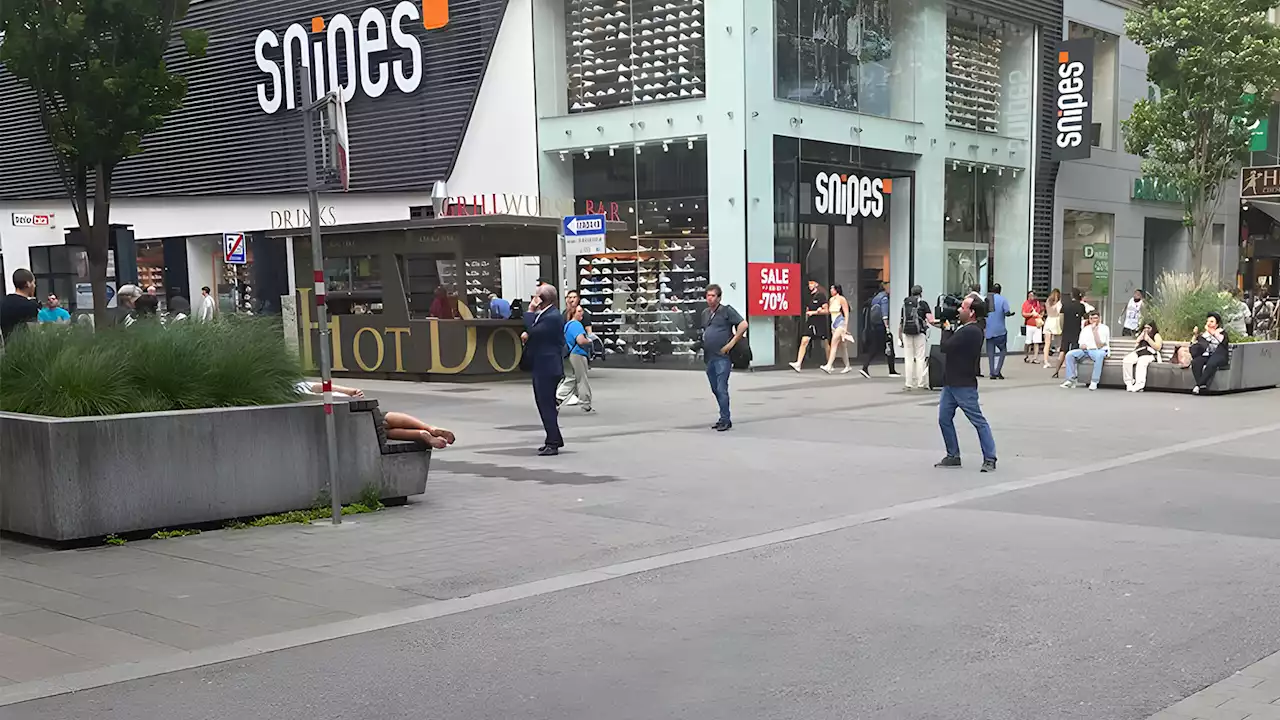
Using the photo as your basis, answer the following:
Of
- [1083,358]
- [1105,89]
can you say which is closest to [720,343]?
[1083,358]

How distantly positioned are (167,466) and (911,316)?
1363 centimetres

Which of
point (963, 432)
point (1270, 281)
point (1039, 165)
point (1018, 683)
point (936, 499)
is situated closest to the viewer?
point (1018, 683)

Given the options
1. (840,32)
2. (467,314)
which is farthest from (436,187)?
(840,32)

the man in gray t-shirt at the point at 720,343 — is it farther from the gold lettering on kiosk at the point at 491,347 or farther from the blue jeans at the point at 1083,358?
the blue jeans at the point at 1083,358

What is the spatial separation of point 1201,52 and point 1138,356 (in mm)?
11480

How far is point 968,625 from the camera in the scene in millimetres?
5484

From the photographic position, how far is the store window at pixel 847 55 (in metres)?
22.8

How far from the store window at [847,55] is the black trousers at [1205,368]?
962 centimetres

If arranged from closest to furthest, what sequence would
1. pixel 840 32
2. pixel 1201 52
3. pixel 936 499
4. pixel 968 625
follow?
1. pixel 968 625
2. pixel 936 499
3. pixel 840 32
4. pixel 1201 52

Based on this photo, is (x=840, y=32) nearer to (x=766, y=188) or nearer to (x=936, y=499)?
(x=766, y=188)

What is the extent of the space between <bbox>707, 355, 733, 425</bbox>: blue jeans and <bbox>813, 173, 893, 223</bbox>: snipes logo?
11039mm

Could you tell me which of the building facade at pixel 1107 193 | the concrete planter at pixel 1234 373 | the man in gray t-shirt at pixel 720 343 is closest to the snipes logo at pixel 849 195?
the concrete planter at pixel 1234 373

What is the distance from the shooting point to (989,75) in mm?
28656

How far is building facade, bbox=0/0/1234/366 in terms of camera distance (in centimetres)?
2248
